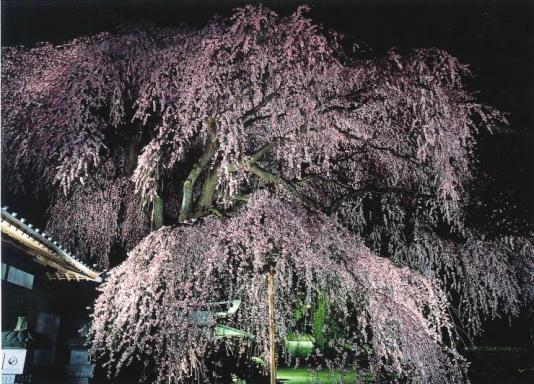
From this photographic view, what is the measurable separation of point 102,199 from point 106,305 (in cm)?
366

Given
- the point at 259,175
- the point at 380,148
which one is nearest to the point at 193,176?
the point at 259,175

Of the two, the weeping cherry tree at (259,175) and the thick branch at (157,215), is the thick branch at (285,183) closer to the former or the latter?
the weeping cherry tree at (259,175)

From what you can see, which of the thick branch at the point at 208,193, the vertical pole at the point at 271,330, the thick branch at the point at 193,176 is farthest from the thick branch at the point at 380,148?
the vertical pole at the point at 271,330

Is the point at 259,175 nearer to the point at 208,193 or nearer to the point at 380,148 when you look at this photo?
the point at 208,193

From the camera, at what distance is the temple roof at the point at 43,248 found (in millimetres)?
5578

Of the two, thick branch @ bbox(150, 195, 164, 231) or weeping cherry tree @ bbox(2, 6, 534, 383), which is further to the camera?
thick branch @ bbox(150, 195, 164, 231)

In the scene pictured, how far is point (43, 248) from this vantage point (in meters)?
6.70

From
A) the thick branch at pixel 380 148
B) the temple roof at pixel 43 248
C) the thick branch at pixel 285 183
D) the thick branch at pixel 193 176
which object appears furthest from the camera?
the thick branch at pixel 193 176

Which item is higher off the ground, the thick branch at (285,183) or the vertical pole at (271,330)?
the thick branch at (285,183)

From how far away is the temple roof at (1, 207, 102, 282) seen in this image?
5578 mm

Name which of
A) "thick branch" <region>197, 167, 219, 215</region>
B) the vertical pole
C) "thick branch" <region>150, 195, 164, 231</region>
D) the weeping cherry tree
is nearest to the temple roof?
the weeping cherry tree

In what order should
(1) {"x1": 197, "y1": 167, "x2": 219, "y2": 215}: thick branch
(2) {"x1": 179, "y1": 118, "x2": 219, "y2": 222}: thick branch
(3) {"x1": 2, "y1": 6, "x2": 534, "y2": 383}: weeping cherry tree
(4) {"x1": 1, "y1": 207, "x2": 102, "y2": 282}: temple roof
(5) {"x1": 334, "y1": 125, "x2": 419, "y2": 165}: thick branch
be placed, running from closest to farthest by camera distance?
(4) {"x1": 1, "y1": 207, "x2": 102, "y2": 282}: temple roof
(3) {"x1": 2, "y1": 6, "x2": 534, "y2": 383}: weeping cherry tree
(5) {"x1": 334, "y1": 125, "x2": 419, "y2": 165}: thick branch
(2) {"x1": 179, "y1": 118, "x2": 219, "y2": 222}: thick branch
(1) {"x1": 197, "y1": 167, "x2": 219, "y2": 215}: thick branch

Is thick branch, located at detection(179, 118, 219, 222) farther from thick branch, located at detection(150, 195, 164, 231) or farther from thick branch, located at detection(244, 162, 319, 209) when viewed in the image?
thick branch, located at detection(244, 162, 319, 209)

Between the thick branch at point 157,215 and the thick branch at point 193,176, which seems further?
the thick branch at point 157,215
